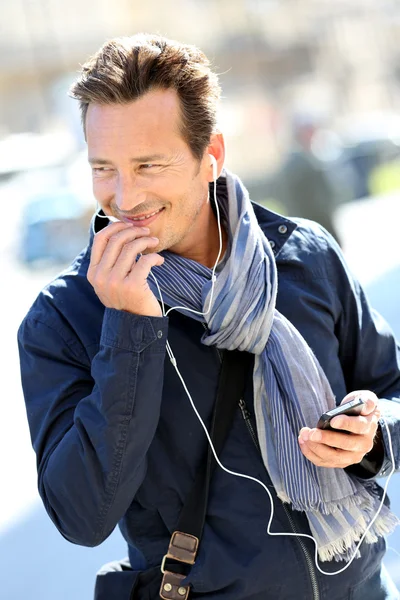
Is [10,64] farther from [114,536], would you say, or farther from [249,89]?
[114,536]

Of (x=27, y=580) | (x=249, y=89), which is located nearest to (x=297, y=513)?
(x=27, y=580)

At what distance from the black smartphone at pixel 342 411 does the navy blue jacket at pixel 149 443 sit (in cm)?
18

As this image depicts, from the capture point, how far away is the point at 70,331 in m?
1.73

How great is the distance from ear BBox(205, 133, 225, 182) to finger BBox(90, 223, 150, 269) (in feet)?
1.27

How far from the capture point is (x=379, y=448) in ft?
6.08

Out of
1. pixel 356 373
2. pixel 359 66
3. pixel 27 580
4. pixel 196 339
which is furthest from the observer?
pixel 359 66

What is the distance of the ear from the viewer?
201cm

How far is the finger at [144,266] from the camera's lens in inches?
63.5

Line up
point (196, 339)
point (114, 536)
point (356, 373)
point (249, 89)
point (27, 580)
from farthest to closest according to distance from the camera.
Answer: point (249, 89), point (114, 536), point (27, 580), point (356, 373), point (196, 339)

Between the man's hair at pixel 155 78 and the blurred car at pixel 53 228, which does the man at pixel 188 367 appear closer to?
the man's hair at pixel 155 78

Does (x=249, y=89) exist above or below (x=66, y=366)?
below

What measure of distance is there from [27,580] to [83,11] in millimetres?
17813

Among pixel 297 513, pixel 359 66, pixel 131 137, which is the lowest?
pixel 359 66

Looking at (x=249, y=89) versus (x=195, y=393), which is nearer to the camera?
(x=195, y=393)
